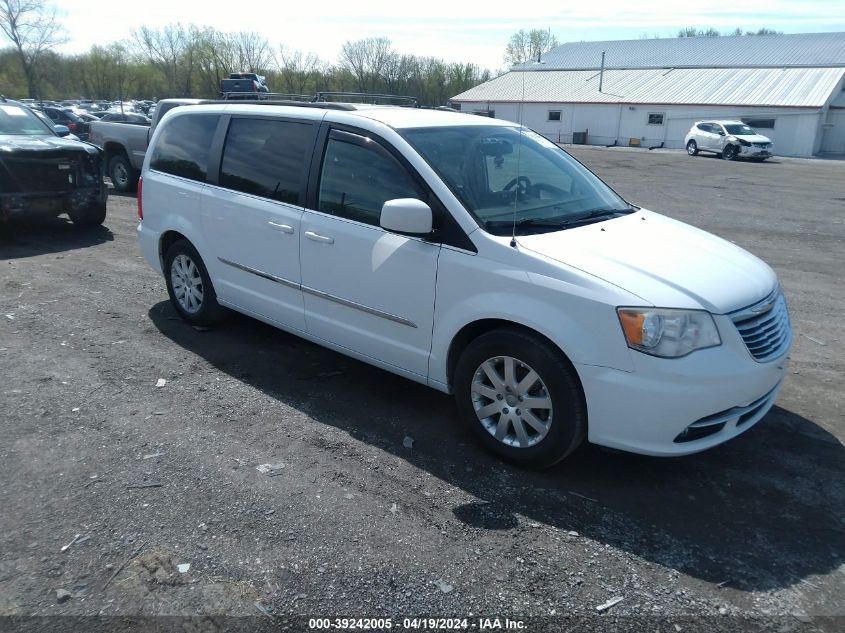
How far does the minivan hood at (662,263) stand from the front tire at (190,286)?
10.6 ft

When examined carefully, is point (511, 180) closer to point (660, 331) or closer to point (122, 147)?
point (660, 331)

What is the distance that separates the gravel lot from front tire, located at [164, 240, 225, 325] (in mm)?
287

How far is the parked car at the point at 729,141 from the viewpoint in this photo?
1190 inches

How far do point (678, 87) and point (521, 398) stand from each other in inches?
1845

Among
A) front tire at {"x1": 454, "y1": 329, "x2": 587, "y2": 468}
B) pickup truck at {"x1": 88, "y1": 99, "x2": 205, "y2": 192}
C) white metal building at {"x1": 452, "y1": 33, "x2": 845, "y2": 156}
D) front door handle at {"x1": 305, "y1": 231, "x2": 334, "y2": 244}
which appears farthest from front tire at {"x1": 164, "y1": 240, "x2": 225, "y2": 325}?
white metal building at {"x1": 452, "y1": 33, "x2": 845, "y2": 156}

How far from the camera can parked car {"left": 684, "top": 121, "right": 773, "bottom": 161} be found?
30.2 meters

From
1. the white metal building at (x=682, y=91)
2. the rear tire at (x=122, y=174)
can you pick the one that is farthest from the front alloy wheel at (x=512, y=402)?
the white metal building at (x=682, y=91)

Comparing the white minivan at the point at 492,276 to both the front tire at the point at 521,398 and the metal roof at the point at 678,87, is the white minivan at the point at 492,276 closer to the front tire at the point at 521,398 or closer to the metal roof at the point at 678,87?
the front tire at the point at 521,398

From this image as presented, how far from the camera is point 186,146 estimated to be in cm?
585

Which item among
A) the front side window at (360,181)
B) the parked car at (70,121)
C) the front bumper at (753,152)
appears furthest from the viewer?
the front bumper at (753,152)

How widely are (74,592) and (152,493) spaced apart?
756mm

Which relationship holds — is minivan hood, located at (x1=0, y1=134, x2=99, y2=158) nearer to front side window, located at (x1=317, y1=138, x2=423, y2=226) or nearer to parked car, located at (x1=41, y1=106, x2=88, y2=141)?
front side window, located at (x1=317, y1=138, x2=423, y2=226)

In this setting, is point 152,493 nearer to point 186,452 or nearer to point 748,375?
point 186,452

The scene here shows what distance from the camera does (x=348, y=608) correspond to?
2824 millimetres
